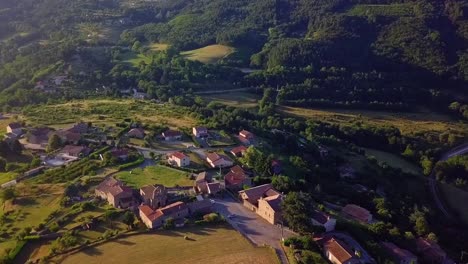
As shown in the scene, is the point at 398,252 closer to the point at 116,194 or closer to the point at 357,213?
the point at 357,213

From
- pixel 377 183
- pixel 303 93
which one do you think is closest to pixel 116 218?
pixel 377 183

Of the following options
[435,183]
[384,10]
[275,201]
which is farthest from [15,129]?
[384,10]

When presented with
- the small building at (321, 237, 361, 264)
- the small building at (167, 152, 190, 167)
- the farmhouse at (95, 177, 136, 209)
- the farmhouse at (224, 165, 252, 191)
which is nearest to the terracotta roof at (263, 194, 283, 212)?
the small building at (321, 237, 361, 264)

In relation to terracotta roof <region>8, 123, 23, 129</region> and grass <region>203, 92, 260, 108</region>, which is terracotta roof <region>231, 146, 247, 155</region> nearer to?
terracotta roof <region>8, 123, 23, 129</region>

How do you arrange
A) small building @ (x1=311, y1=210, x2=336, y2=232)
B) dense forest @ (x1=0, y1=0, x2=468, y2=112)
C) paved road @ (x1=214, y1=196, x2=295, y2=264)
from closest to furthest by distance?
paved road @ (x1=214, y1=196, x2=295, y2=264) → small building @ (x1=311, y1=210, x2=336, y2=232) → dense forest @ (x1=0, y1=0, x2=468, y2=112)

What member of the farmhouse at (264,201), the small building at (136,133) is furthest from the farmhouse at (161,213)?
the small building at (136,133)
